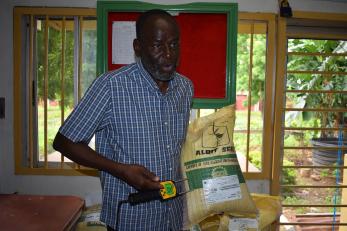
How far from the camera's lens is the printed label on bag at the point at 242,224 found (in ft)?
5.37

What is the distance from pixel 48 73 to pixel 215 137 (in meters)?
1.12

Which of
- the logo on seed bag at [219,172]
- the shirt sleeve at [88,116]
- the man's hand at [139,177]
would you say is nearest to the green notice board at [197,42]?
the logo on seed bag at [219,172]

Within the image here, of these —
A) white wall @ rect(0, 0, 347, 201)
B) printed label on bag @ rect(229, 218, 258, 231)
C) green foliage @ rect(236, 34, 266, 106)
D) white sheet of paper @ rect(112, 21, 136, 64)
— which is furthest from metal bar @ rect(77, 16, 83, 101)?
green foliage @ rect(236, 34, 266, 106)

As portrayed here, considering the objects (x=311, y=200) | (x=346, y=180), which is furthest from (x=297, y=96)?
(x=311, y=200)

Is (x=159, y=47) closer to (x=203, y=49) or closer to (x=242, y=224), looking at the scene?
(x=203, y=49)

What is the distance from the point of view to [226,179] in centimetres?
151

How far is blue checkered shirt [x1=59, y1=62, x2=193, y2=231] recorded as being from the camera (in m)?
1.13

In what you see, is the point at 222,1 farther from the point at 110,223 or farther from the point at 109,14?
the point at 110,223

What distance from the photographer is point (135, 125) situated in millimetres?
1176

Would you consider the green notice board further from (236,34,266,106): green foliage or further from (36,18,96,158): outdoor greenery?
(236,34,266,106): green foliage

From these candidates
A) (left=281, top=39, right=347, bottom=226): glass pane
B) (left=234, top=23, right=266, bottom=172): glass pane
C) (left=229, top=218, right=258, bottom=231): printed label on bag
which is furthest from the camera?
(left=281, top=39, right=347, bottom=226): glass pane

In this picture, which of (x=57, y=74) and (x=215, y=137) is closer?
(x=215, y=137)

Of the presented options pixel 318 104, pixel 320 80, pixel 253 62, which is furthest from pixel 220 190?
pixel 253 62

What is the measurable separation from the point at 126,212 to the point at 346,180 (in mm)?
1669
